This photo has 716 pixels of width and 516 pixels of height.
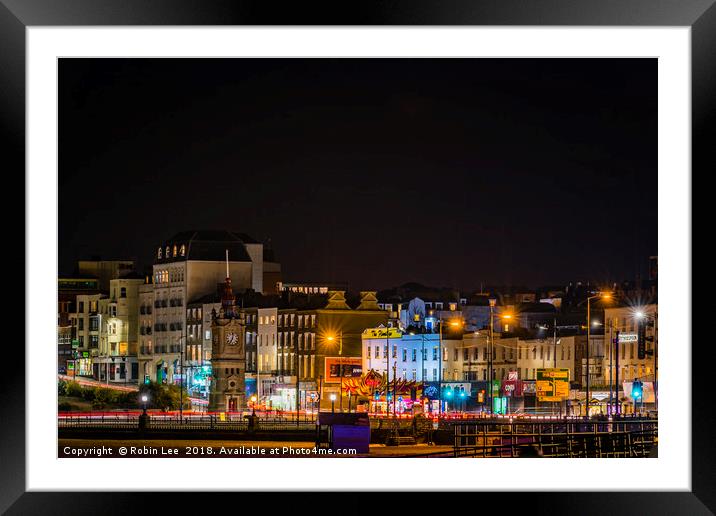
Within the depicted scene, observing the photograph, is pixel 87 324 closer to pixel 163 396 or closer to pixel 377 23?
pixel 163 396

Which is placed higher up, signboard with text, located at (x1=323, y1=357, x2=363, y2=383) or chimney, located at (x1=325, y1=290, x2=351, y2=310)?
chimney, located at (x1=325, y1=290, x2=351, y2=310)

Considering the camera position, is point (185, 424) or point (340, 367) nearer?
point (185, 424)

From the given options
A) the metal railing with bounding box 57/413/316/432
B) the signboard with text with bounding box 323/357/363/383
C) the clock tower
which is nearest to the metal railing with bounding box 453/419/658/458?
the metal railing with bounding box 57/413/316/432

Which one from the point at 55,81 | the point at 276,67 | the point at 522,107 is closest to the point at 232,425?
the point at 276,67

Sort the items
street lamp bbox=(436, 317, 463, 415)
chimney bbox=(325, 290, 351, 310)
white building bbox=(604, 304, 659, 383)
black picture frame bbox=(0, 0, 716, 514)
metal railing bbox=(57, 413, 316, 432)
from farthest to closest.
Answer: chimney bbox=(325, 290, 351, 310) → street lamp bbox=(436, 317, 463, 415) → white building bbox=(604, 304, 659, 383) → metal railing bbox=(57, 413, 316, 432) → black picture frame bbox=(0, 0, 716, 514)

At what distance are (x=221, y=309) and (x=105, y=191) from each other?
530 centimetres

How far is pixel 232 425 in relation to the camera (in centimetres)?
2686

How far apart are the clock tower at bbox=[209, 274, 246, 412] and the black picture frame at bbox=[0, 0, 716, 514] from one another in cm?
3369

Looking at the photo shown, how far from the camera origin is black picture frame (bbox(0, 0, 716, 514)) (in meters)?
3.76

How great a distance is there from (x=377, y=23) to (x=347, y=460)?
124 centimetres

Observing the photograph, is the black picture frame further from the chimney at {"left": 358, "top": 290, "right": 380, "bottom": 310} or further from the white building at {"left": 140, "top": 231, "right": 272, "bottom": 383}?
the white building at {"left": 140, "top": 231, "right": 272, "bottom": 383}

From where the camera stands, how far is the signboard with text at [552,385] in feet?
85.9

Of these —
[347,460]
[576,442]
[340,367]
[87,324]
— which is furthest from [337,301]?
[347,460]

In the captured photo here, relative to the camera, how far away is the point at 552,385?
26.2 m
